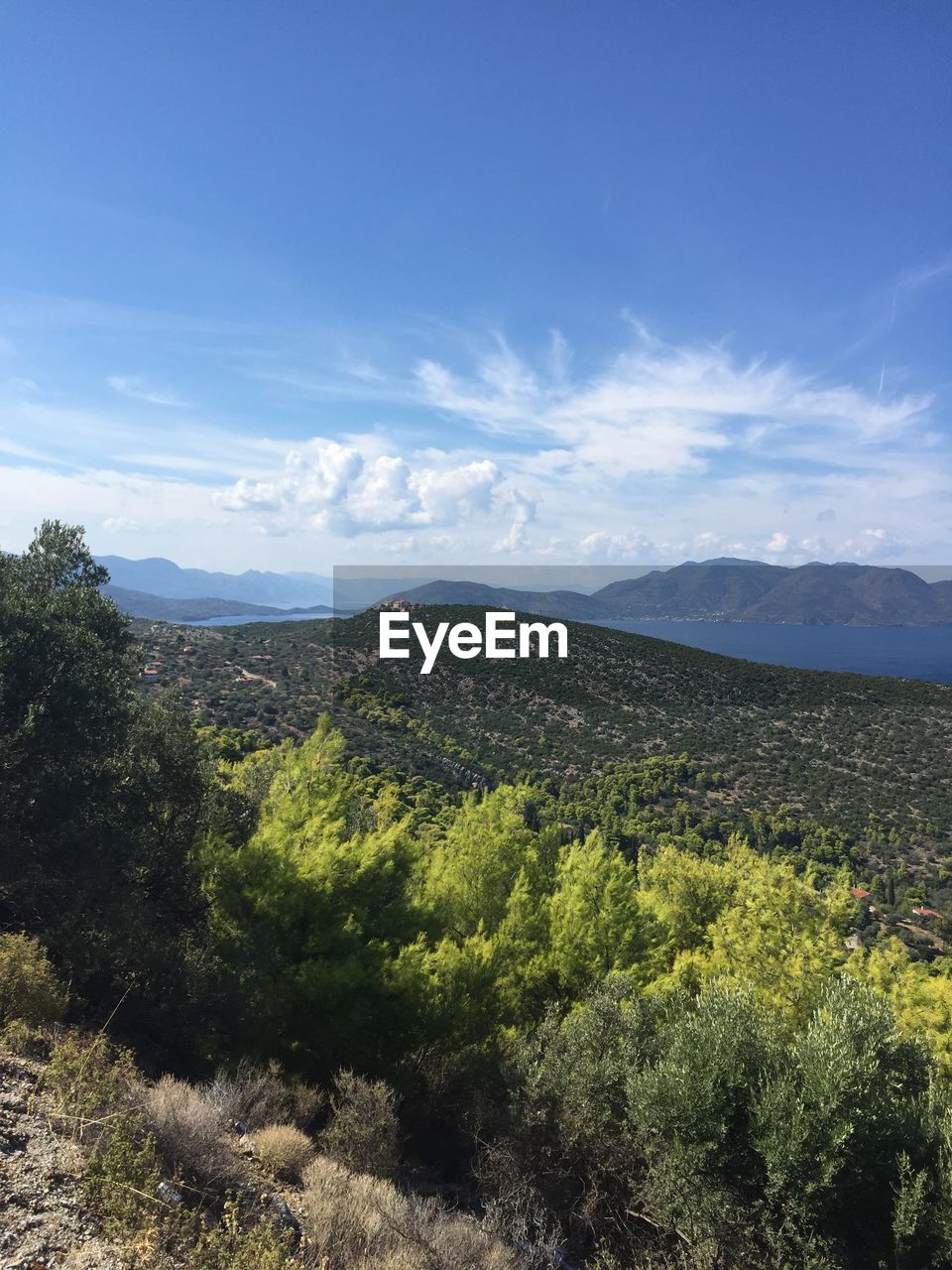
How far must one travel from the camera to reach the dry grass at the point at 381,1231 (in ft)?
20.5

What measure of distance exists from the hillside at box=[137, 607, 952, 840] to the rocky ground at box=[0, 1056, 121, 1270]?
36.7 metres

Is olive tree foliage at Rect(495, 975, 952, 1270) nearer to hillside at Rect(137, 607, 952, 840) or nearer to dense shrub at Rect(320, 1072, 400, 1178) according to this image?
dense shrub at Rect(320, 1072, 400, 1178)

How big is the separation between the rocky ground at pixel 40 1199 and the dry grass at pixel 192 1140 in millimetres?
825

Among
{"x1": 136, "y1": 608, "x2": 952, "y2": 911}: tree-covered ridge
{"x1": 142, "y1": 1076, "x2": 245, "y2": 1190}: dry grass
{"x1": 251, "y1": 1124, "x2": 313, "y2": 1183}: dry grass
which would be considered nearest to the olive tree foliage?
{"x1": 251, "y1": 1124, "x2": 313, "y2": 1183}: dry grass

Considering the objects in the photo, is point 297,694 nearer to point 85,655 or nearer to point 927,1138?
point 85,655

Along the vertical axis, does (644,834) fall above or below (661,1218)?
below

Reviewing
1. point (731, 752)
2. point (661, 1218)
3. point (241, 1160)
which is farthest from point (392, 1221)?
point (731, 752)

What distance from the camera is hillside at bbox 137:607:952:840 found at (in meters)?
49.5

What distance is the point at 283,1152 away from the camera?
25.7 feet

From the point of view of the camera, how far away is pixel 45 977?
8.90 m

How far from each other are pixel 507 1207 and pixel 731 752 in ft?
189

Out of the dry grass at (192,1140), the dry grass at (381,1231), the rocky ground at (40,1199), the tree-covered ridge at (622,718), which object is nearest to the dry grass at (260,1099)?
the dry grass at (192,1140)

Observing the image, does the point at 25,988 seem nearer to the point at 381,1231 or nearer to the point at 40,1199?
the point at 40,1199

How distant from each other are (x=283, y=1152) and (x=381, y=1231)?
1872mm
